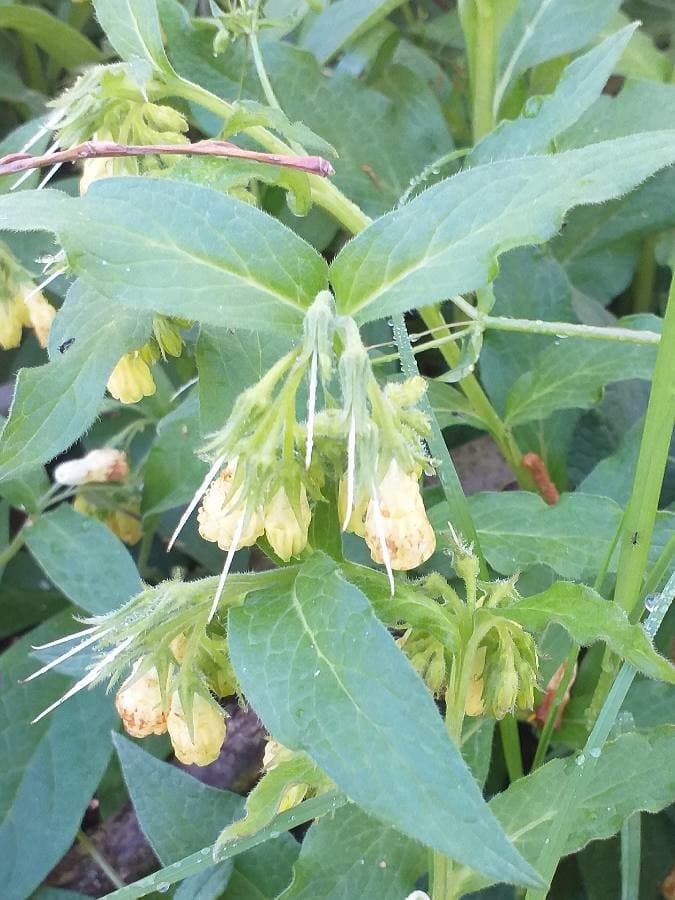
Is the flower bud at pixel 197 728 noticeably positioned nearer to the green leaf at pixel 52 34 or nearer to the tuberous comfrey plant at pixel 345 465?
the tuberous comfrey plant at pixel 345 465

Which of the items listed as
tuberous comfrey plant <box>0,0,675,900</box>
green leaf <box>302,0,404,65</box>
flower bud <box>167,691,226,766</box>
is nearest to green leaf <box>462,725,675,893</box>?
tuberous comfrey plant <box>0,0,675,900</box>

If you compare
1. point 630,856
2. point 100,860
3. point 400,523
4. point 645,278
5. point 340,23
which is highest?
point 340,23

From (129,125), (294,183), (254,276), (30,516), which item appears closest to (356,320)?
(254,276)

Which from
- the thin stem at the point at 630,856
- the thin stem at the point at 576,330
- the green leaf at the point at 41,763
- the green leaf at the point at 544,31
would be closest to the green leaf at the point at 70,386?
the thin stem at the point at 576,330

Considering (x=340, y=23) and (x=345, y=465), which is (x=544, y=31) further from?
(x=345, y=465)

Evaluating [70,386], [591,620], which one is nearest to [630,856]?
[591,620]
